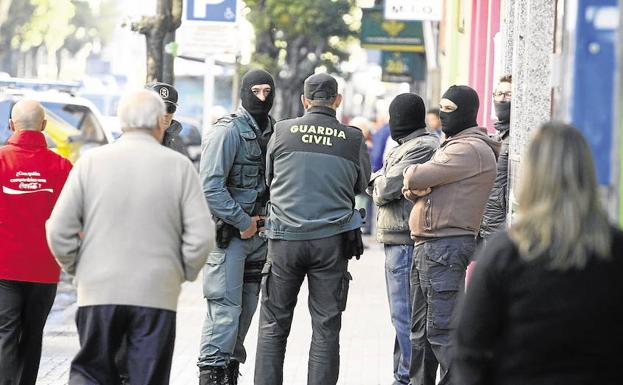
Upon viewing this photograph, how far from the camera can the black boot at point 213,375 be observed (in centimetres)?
906

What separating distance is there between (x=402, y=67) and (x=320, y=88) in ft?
72.4

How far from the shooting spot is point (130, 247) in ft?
21.7

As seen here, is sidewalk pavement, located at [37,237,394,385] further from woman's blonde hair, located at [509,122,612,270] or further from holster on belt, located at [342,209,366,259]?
woman's blonde hair, located at [509,122,612,270]

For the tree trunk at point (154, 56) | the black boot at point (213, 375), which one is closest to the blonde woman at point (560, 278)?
the black boot at point (213, 375)

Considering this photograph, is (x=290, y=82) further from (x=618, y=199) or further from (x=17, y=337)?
(x=618, y=199)

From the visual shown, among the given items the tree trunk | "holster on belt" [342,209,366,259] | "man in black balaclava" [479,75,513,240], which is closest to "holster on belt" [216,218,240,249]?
"holster on belt" [342,209,366,259]

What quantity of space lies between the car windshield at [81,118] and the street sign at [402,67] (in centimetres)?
1057

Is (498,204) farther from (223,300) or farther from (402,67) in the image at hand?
(402,67)

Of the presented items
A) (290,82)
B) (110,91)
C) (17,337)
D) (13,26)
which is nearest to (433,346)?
(17,337)

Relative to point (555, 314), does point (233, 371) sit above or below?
below

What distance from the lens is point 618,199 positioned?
5742 mm

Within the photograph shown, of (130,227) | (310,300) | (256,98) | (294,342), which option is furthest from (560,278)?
(294,342)

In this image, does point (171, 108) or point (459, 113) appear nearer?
point (459, 113)

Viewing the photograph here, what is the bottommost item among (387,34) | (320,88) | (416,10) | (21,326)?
(21,326)
